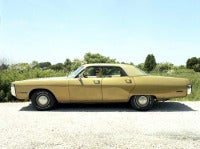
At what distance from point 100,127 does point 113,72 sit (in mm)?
2614

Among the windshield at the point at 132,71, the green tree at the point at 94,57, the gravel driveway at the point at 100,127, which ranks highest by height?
the green tree at the point at 94,57

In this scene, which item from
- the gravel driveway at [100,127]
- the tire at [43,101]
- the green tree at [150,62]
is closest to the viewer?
the gravel driveway at [100,127]

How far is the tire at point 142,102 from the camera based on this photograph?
28.9ft

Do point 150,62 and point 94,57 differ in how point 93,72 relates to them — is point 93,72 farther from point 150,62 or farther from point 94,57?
point 150,62

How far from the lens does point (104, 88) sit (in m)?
8.74

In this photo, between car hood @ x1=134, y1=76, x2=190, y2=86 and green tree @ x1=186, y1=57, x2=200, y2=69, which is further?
green tree @ x1=186, y1=57, x2=200, y2=69

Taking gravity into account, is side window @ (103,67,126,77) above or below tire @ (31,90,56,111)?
above

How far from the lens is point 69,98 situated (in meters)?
8.83

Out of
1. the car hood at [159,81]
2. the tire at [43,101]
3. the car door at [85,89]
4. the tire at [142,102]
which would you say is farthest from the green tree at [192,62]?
the tire at [43,101]

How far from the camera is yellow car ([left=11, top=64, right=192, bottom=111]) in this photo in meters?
8.75

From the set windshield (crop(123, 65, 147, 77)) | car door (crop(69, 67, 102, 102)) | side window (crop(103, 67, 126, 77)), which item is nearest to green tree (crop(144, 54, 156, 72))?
windshield (crop(123, 65, 147, 77))

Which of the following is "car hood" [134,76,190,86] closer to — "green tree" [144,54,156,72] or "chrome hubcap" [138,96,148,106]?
"chrome hubcap" [138,96,148,106]

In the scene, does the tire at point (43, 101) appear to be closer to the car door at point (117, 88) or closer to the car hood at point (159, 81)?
the car door at point (117, 88)

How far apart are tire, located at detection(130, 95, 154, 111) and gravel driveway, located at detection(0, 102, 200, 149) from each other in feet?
0.59
